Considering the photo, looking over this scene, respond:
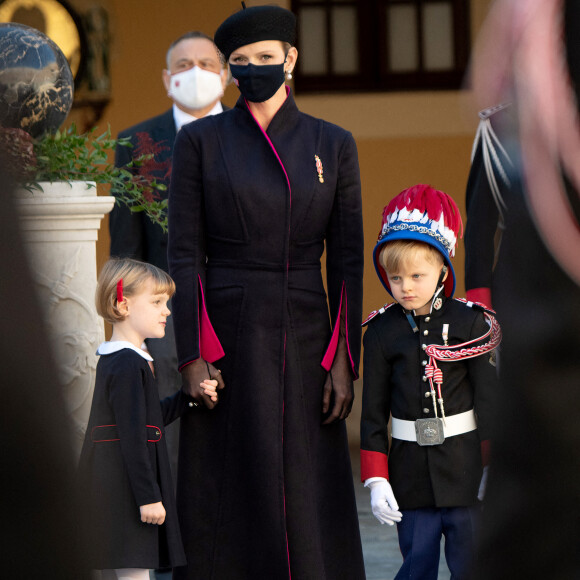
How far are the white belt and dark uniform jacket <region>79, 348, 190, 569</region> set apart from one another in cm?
69

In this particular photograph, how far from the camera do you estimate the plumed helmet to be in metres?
3.72

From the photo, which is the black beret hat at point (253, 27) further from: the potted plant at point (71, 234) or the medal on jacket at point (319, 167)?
the potted plant at point (71, 234)

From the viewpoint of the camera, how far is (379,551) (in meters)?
5.12

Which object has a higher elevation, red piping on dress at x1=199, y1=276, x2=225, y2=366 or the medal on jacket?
the medal on jacket

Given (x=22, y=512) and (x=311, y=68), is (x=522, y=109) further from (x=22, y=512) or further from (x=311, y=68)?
(x=311, y=68)

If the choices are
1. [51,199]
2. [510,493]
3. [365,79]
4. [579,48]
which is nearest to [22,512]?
[510,493]

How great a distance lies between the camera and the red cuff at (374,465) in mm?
3656

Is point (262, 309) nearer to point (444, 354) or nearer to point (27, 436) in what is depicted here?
point (444, 354)

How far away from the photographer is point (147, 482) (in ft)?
11.4

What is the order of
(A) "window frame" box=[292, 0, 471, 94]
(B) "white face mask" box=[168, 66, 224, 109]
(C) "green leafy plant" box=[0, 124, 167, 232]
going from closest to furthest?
(C) "green leafy plant" box=[0, 124, 167, 232], (B) "white face mask" box=[168, 66, 224, 109], (A) "window frame" box=[292, 0, 471, 94]

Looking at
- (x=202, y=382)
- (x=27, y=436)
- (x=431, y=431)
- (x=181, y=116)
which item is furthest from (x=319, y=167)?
(x=27, y=436)

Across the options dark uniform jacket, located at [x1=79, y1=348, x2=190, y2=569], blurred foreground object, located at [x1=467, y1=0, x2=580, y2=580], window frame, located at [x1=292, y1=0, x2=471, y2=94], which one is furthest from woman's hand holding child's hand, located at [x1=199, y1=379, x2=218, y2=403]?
window frame, located at [x1=292, y1=0, x2=471, y2=94]

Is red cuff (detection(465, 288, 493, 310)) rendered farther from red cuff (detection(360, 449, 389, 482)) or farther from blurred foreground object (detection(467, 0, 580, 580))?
blurred foreground object (detection(467, 0, 580, 580))

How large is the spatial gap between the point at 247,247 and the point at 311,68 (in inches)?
190
